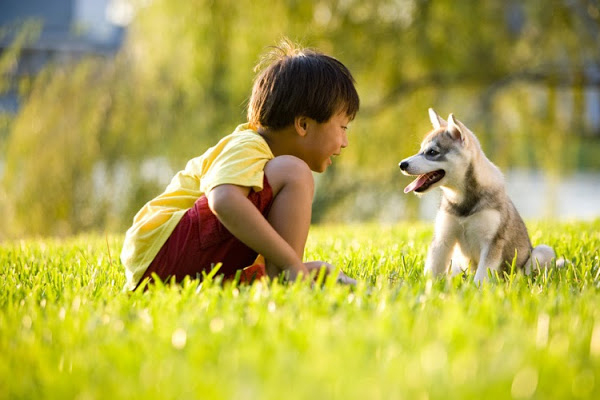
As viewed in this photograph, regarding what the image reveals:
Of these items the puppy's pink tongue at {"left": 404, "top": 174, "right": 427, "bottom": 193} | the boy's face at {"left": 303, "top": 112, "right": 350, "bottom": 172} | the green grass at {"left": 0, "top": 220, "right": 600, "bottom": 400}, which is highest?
the boy's face at {"left": 303, "top": 112, "right": 350, "bottom": 172}

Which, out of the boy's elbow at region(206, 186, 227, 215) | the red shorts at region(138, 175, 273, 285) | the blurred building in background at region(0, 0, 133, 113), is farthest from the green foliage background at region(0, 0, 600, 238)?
the boy's elbow at region(206, 186, 227, 215)

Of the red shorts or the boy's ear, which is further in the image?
the boy's ear

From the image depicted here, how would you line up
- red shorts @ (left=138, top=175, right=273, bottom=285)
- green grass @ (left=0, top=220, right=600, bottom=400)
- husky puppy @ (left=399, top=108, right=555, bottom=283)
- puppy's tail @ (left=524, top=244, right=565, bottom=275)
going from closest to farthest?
1. green grass @ (left=0, top=220, right=600, bottom=400)
2. red shorts @ (left=138, top=175, right=273, bottom=285)
3. husky puppy @ (left=399, top=108, right=555, bottom=283)
4. puppy's tail @ (left=524, top=244, right=565, bottom=275)

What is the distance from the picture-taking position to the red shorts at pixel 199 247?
8.82ft

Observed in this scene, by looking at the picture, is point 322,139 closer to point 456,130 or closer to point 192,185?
point 192,185

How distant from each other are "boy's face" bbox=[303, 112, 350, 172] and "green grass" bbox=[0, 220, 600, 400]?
1.80ft

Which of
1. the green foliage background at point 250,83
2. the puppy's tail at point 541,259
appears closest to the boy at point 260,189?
the puppy's tail at point 541,259

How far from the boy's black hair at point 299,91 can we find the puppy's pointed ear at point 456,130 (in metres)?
0.57

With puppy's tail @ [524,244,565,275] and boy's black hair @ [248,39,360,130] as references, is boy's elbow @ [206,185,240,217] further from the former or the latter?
puppy's tail @ [524,244,565,275]

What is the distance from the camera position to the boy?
256 centimetres

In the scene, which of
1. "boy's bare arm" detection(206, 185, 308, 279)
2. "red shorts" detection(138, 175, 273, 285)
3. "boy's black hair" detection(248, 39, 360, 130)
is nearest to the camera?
"boy's bare arm" detection(206, 185, 308, 279)

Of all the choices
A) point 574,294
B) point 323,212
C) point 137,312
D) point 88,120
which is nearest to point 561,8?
point 323,212

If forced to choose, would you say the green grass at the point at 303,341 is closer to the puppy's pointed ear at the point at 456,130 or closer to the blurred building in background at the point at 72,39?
the puppy's pointed ear at the point at 456,130

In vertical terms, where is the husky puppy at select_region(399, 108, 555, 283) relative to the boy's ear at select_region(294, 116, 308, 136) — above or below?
below
